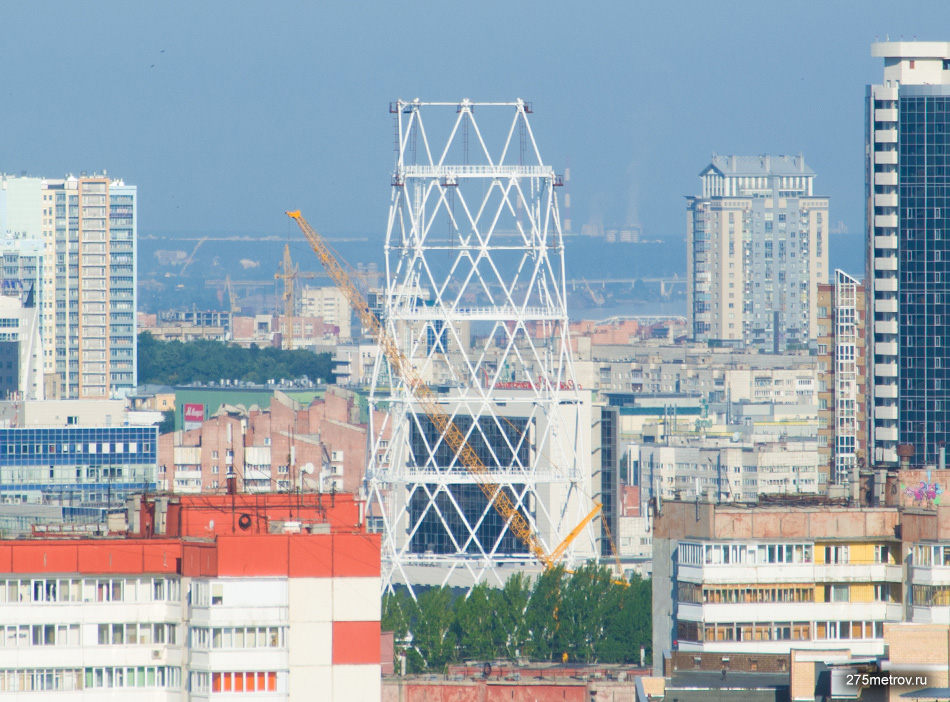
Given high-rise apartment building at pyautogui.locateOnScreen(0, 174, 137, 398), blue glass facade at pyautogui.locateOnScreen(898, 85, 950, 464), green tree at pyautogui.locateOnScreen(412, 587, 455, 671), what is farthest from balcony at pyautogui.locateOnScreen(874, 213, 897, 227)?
high-rise apartment building at pyautogui.locateOnScreen(0, 174, 137, 398)

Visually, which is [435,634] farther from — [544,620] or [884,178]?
[884,178]

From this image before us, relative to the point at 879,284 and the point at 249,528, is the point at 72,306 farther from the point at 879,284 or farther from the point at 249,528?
the point at 249,528

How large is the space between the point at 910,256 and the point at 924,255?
0.51m

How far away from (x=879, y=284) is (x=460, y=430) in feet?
57.0

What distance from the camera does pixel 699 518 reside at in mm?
51406

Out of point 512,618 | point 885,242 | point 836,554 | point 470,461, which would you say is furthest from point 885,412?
point 836,554

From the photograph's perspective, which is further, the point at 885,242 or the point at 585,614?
the point at 885,242

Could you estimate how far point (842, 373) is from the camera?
100438 mm

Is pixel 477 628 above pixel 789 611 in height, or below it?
below

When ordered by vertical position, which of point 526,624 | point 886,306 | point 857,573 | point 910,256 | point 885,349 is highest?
point 910,256

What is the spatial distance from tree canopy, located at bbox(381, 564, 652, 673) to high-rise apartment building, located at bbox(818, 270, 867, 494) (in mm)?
30703

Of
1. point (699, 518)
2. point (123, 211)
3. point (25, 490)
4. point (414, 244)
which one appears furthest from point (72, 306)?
point (699, 518)

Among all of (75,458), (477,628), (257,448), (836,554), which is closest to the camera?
(836,554)

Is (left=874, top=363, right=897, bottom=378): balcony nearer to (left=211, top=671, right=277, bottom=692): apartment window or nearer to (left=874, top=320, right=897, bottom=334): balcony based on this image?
(left=874, top=320, right=897, bottom=334): balcony
